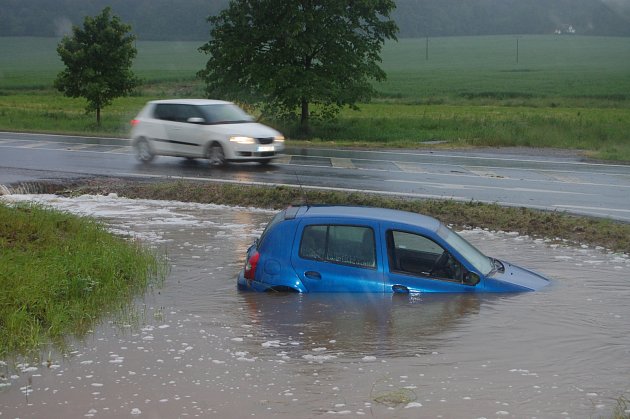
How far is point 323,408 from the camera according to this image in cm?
716

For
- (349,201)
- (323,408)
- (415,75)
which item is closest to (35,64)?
(415,75)

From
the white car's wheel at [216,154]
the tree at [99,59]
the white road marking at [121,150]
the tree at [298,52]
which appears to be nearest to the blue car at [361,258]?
the white car's wheel at [216,154]

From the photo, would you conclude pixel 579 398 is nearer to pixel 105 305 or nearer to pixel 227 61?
pixel 105 305

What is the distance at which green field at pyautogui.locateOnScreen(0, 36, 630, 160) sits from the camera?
3269cm

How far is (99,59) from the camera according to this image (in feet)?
136

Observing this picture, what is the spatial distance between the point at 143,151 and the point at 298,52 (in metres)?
12.0

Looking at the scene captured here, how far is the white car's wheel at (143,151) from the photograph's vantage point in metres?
23.3

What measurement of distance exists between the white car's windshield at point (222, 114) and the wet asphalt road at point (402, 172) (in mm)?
1125

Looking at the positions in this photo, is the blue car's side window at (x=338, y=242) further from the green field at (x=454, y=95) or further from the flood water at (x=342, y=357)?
the green field at (x=454, y=95)

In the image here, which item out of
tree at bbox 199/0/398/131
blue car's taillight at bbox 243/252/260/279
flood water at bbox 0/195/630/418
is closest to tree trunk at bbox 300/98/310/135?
tree at bbox 199/0/398/131

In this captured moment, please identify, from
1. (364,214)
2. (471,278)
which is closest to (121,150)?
(364,214)

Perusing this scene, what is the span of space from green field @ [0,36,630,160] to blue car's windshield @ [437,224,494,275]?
52.4ft

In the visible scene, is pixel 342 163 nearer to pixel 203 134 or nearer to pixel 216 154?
pixel 216 154

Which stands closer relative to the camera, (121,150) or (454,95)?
(121,150)
